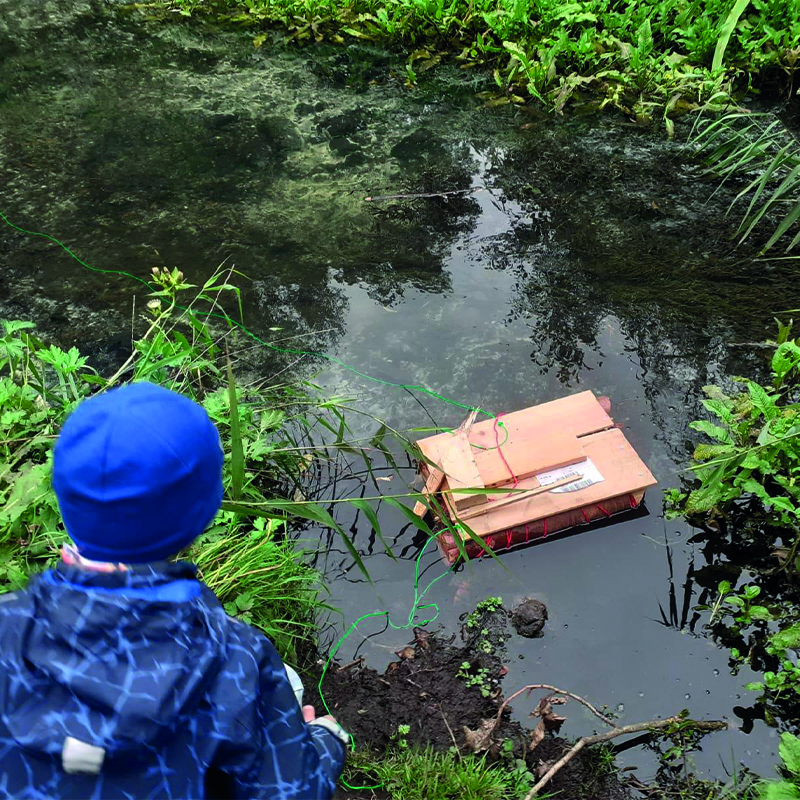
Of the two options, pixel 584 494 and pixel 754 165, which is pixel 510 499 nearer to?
pixel 584 494

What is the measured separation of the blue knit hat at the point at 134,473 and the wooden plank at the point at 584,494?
1717mm

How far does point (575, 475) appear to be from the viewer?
282 cm

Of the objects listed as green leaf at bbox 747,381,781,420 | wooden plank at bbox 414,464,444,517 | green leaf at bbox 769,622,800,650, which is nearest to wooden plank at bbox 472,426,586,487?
wooden plank at bbox 414,464,444,517

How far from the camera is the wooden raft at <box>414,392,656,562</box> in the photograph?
272 centimetres

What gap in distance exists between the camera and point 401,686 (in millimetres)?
2396

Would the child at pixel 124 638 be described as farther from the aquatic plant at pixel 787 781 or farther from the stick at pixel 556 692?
the aquatic plant at pixel 787 781

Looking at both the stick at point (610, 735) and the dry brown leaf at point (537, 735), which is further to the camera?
the dry brown leaf at point (537, 735)

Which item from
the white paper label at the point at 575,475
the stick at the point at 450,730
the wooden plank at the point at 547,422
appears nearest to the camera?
the stick at the point at 450,730

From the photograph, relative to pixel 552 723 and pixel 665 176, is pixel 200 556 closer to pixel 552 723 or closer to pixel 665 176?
pixel 552 723

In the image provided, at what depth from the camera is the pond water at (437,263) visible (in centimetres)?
261

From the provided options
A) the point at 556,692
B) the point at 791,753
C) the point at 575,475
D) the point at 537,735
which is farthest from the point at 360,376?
the point at 791,753

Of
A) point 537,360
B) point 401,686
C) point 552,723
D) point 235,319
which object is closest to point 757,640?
point 552,723

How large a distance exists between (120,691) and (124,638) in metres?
0.07

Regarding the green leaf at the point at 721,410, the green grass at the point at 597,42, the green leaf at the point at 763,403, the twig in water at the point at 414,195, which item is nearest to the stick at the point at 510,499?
the green leaf at the point at 721,410
